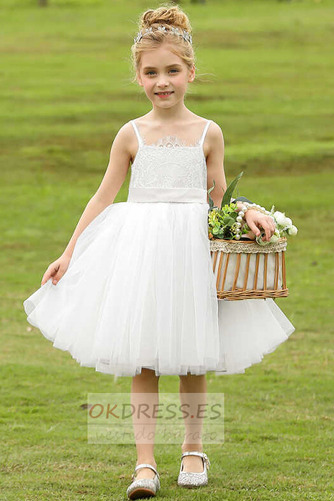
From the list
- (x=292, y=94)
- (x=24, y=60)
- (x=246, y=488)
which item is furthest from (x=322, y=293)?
(x=24, y=60)

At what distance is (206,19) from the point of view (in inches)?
1241

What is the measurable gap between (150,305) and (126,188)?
1073 centimetres

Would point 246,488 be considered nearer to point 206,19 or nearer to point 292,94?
point 292,94

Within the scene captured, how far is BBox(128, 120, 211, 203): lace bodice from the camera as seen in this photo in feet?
13.6

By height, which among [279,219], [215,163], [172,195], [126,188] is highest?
[126,188]

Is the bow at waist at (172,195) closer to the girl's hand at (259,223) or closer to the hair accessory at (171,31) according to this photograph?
the girl's hand at (259,223)

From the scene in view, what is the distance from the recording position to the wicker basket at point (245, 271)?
12.5 ft

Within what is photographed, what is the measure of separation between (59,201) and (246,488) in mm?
10106

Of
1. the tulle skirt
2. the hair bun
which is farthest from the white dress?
the hair bun

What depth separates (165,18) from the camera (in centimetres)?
419

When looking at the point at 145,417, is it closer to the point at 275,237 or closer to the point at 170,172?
the point at 275,237

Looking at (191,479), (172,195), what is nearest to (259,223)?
(172,195)

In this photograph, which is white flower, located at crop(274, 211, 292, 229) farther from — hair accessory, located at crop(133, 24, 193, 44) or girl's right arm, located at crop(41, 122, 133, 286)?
hair accessory, located at crop(133, 24, 193, 44)

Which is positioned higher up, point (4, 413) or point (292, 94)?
point (292, 94)
